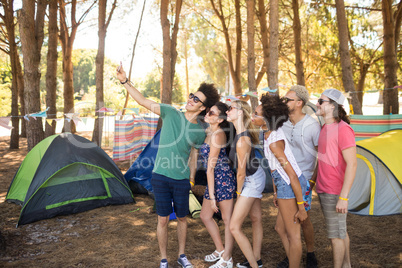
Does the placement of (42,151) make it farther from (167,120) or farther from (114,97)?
(114,97)

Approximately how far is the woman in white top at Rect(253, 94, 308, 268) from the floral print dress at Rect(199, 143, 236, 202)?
0.58 m

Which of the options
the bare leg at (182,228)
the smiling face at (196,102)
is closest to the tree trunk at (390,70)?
the smiling face at (196,102)

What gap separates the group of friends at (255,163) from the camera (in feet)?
9.58

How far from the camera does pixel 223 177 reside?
137 inches

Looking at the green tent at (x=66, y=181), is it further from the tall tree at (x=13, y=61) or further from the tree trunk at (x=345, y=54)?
the tall tree at (x=13, y=61)

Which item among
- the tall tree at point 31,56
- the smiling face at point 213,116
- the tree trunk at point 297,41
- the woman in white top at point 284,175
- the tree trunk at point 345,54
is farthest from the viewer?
the tree trunk at point 297,41

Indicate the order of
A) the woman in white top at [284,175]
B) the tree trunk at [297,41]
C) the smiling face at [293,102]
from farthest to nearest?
1. the tree trunk at [297,41]
2. the smiling face at [293,102]
3. the woman in white top at [284,175]

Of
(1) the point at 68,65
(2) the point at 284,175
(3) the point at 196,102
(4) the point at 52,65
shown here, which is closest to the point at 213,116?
(3) the point at 196,102

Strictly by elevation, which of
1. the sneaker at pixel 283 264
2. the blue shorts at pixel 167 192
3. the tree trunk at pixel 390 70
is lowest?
the sneaker at pixel 283 264

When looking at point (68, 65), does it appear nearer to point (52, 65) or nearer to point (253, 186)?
point (52, 65)

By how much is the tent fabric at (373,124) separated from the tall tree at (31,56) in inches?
279

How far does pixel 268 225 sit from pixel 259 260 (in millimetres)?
1402

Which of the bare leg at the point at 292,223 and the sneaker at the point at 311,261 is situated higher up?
the bare leg at the point at 292,223

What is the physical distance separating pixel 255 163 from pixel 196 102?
0.85 m
